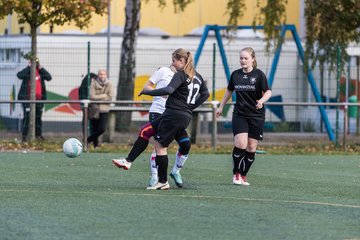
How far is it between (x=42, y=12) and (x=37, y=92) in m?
1.87

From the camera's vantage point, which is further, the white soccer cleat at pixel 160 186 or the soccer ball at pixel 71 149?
the soccer ball at pixel 71 149

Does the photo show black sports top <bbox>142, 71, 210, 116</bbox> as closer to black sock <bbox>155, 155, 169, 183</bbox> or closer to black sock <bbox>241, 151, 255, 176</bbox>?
black sock <bbox>155, 155, 169, 183</bbox>

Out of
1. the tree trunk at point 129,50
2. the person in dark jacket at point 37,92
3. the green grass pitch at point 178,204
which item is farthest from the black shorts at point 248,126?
the tree trunk at point 129,50

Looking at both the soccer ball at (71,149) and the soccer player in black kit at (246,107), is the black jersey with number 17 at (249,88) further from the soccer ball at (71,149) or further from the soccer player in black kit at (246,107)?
the soccer ball at (71,149)

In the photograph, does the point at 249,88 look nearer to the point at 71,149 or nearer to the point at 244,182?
the point at 244,182

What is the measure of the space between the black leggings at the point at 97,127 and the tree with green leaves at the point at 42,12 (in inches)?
59.6

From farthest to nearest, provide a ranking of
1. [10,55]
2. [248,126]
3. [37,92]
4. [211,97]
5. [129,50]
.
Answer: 1. [129,50]
2. [10,55]
3. [211,97]
4. [37,92]
5. [248,126]

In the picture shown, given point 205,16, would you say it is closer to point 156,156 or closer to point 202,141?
point 202,141

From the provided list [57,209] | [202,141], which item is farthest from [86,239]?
[202,141]

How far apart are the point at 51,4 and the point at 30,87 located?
1.96 metres

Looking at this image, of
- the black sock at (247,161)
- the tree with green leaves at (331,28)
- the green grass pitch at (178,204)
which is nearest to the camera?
the green grass pitch at (178,204)

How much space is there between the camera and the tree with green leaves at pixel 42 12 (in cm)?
2617

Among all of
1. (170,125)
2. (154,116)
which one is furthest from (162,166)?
(154,116)

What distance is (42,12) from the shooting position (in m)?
27.1
